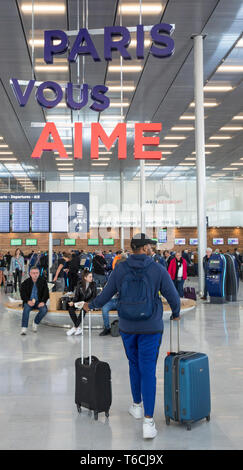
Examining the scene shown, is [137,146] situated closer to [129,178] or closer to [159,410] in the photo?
[159,410]

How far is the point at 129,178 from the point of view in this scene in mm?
37406

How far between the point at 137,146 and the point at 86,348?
5985 mm

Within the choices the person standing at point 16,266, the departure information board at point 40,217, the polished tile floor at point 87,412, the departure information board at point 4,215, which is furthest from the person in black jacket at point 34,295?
the person standing at point 16,266

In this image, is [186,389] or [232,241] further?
[232,241]

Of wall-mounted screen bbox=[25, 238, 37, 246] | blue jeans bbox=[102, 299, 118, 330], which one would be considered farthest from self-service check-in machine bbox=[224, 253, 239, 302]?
wall-mounted screen bbox=[25, 238, 37, 246]

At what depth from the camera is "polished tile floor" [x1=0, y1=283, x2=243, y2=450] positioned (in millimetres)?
3949

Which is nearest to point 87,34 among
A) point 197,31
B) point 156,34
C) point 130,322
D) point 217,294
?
point 156,34

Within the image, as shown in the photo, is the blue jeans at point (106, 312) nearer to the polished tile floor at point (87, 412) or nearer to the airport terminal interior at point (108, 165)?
the airport terminal interior at point (108, 165)

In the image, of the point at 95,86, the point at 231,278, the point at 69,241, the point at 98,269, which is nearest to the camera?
the point at 95,86

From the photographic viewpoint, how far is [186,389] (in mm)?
4199

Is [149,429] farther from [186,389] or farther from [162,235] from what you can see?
[162,235]

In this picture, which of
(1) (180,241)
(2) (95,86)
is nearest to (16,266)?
(2) (95,86)

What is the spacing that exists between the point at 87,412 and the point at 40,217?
1117cm

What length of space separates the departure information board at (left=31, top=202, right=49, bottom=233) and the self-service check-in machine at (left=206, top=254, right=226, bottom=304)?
17.4ft
